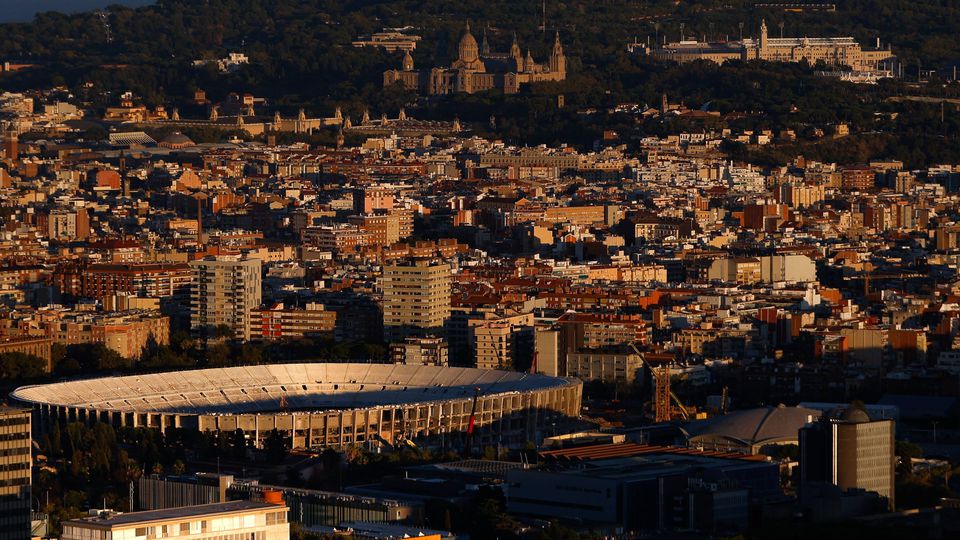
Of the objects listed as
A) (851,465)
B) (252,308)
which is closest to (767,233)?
(252,308)

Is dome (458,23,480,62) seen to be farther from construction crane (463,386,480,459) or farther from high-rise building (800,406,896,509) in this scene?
high-rise building (800,406,896,509)

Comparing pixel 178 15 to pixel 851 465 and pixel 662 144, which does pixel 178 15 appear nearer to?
pixel 662 144

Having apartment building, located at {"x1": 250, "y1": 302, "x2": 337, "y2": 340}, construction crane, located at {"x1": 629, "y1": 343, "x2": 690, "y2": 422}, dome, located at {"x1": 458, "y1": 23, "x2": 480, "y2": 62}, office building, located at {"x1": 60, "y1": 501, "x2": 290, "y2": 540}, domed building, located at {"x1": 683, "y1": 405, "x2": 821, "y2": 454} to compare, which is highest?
office building, located at {"x1": 60, "y1": 501, "x2": 290, "y2": 540}

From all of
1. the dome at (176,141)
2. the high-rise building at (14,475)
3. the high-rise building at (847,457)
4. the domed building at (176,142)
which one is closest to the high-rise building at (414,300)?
the high-rise building at (847,457)

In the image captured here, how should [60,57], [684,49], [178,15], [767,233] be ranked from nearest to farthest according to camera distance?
[767,233]
[684,49]
[60,57]
[178,15]

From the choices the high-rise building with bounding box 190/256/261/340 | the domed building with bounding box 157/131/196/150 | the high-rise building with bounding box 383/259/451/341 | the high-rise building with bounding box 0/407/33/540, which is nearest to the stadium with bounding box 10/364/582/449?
the high-rise building with bounding box 383/259/451/341

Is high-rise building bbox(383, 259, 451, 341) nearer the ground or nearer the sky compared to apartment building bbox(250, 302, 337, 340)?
nearer the sky

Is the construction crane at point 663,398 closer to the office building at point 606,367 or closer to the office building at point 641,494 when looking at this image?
the office building at point 606,367
